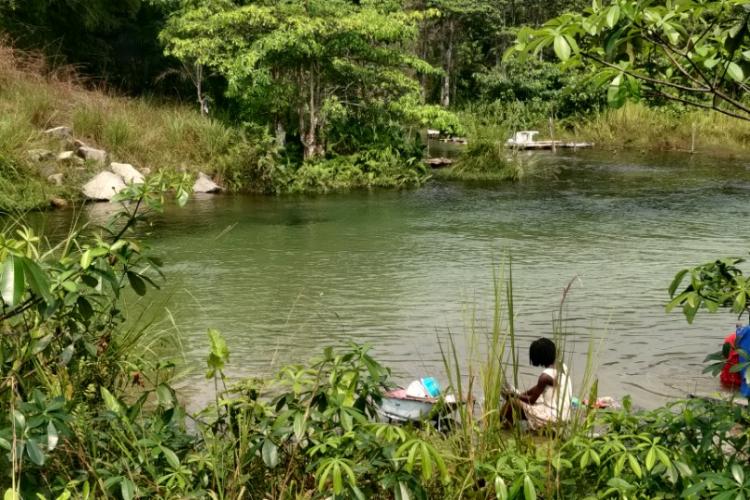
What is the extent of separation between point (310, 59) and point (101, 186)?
12.4 ft

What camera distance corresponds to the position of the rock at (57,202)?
11.6 meters

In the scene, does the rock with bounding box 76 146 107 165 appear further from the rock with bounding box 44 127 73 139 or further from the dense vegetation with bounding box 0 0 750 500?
the dense vegetation with bounding box 0 0 750 500

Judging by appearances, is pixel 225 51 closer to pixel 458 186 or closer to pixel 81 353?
pixel 458 186

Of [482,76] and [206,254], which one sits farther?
[482,76]

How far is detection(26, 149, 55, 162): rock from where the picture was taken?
39.2 feet

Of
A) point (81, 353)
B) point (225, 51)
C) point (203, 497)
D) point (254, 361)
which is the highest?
point (225, 51)

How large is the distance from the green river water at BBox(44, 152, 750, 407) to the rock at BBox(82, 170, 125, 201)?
1.42 feet

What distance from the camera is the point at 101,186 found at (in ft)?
40.3

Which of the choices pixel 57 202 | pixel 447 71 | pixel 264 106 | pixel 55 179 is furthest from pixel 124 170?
pixel 447 71

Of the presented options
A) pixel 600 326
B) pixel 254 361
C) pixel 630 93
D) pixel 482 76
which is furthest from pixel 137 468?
pixel 482 76

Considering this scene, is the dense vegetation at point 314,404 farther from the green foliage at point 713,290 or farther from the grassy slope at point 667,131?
the grassy slope at point 667,131

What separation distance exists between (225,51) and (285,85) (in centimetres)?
115

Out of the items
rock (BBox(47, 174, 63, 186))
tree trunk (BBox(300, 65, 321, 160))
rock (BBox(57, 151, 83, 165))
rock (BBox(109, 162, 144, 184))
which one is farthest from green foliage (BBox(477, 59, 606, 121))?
rock (BBox(47, 174, 63, 186))

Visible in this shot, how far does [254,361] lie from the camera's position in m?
5.56
